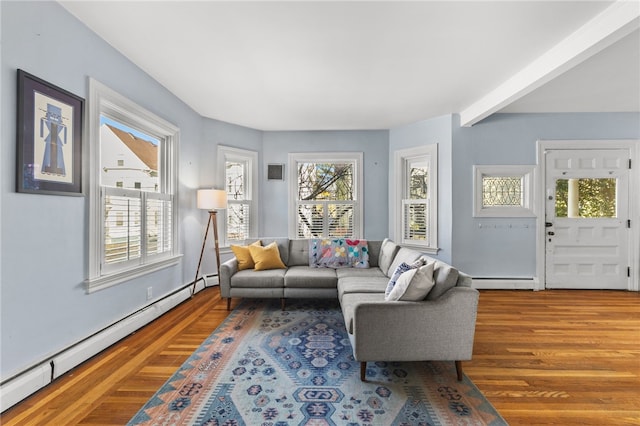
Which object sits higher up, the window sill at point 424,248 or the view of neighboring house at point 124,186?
the view of neighboring house at point 124,186

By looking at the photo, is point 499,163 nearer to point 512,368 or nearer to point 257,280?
point 512,368

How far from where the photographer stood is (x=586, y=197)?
13.9ft

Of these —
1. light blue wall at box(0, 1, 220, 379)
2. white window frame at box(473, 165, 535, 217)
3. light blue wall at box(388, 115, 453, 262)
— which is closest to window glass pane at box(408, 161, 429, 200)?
light blue wall at box(388, 115, 453, 262)

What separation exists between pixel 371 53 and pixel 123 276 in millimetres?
3044

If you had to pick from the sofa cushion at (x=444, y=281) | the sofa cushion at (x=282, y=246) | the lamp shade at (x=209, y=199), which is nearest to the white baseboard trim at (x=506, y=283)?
the sofa cushion at (x=444, y=281)

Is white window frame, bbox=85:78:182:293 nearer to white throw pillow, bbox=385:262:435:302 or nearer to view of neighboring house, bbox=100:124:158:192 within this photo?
view of neighboring house, bbox=100:124:158:192

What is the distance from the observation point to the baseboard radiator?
1.72 meters

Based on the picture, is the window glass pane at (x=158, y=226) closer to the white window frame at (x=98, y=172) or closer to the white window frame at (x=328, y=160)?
the white window frame at (x=98, y=172)

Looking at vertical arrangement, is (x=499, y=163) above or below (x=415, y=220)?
above

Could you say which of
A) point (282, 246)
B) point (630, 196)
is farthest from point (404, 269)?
point (630, 196)

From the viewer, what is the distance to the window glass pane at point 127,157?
Result: 2633 mm

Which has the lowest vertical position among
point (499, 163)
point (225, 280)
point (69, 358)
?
point (69, 358)

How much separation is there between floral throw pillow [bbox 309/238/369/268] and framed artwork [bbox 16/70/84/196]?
2.51 metres

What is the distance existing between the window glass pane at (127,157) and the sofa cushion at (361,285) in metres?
2.41
